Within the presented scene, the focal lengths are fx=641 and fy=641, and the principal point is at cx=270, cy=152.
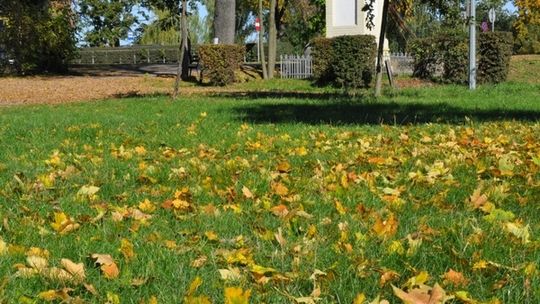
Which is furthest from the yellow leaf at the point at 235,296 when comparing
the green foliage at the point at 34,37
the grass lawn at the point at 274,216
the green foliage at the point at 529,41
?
the green foliage at the point at 529,41

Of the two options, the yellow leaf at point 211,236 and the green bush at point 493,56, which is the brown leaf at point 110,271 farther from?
the green bush at point 493,56

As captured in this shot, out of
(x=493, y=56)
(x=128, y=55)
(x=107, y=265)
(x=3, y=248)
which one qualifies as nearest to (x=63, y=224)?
(x=3, y=248)

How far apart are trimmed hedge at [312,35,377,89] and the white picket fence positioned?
16.1 ft

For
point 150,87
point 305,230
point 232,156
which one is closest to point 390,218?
point 305,230

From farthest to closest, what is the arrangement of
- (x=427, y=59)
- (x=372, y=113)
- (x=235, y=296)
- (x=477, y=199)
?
(x=427, y=59) < (x=372, y=113) < (x=477, y=199) < (x=235, y=296)

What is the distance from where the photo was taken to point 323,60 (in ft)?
66.6

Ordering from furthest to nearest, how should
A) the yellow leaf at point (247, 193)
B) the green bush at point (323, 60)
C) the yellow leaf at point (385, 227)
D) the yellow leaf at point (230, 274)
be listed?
the green bush at point (323, 60) < the yellow leaf at point (247, 193) < the yellow leaf at point (385, 227) < the yellow leaf at point (230, 274)

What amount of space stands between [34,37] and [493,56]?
54.9 feet

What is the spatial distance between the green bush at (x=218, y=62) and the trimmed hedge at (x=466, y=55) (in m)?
5.70

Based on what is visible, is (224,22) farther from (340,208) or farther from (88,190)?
(340,208)

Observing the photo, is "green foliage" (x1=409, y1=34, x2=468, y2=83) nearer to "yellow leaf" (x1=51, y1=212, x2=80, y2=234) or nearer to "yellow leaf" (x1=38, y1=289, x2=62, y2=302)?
"yellow leaf" (x1=51, y1=212, x2=80, y2=234)

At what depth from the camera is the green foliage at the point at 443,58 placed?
19.5 metres

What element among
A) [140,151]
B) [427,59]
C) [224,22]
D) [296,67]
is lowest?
[140,151]

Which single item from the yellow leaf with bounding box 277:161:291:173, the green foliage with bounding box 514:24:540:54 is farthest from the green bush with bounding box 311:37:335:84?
the green foliage with bounding box 514:24:540:54
